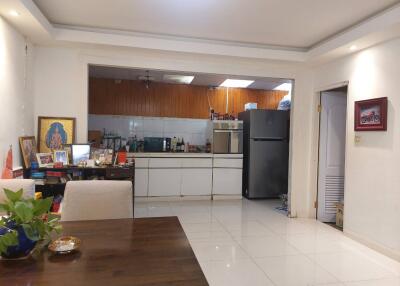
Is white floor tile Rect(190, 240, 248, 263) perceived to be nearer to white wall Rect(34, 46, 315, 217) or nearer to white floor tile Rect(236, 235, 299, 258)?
white floor tile Rect(236, 235, 299, 258)

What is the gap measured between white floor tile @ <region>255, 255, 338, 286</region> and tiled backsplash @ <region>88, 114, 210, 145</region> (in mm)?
3492

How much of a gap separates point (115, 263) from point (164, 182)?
155 inches

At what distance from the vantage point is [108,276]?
39.1 inches

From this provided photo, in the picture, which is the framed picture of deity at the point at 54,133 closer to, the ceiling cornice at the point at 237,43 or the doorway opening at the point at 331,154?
the ceiling cornice at the point at 237,43

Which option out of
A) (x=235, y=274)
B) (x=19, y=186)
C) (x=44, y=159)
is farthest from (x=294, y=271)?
(x=44, y=159)

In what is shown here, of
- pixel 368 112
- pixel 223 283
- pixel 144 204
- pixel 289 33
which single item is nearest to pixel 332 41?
pixel 289 33

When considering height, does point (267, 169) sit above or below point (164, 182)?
above

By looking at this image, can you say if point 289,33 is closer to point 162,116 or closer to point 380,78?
point 380,78

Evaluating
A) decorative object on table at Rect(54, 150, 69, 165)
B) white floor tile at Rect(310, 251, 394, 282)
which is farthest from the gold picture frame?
white floor tile at Rect(310, 251, 394, 282)

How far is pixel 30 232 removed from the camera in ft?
3.52

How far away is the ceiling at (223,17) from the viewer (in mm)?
2594

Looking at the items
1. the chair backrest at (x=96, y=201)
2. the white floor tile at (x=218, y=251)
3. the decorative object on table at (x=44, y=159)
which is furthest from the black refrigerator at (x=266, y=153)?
the chair backrest at (x=96, y=201)

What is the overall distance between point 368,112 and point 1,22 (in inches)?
148

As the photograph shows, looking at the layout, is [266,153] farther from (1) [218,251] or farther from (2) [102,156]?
(2) [102,156]
